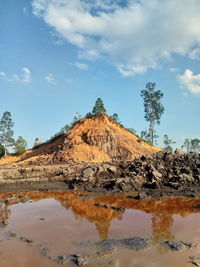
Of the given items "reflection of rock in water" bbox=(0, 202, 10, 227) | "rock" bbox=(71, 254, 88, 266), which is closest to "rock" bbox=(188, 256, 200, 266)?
"rock" bbox=(71, 254, 88, 266)

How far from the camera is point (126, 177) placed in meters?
19.0

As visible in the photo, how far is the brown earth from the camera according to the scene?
107 ft

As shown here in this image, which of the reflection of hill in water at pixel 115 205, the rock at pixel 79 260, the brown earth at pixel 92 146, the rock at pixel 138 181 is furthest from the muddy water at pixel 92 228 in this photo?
the brown earth at pixel 92 146

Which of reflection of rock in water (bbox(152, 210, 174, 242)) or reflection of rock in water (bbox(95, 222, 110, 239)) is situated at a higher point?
reflection of rock in water (bbox(152, 210, 174, 242))

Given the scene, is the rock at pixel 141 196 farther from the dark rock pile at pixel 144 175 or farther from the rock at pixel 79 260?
the rock at pixel 79 260

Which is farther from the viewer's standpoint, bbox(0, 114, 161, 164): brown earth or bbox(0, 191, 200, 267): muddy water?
bbox(0, 114, 161, 164): brown earth

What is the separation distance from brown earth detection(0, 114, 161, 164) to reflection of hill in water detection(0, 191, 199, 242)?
14.4 meters

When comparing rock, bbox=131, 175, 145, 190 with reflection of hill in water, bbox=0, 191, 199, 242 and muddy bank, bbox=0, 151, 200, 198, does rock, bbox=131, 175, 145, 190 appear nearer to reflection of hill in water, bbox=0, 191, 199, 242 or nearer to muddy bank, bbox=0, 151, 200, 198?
muddy bank, bbox=0, 151, 200, 198

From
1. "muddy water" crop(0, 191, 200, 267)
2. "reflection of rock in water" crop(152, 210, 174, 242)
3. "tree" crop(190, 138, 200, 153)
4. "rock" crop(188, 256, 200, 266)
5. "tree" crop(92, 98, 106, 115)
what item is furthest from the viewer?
"tree" crop(190, 138, 200, 153)

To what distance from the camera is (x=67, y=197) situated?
16484 millimetres

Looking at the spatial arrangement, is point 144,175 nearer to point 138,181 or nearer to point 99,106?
point 138,181

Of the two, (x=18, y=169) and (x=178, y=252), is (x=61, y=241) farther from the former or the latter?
(x=18, y=169)

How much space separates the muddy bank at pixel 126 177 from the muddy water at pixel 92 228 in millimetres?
1830

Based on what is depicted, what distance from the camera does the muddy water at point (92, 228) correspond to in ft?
24.5
